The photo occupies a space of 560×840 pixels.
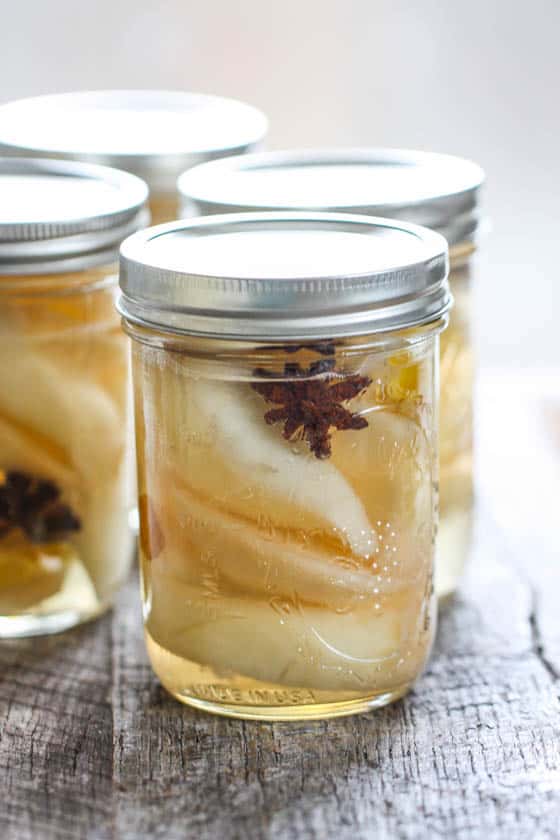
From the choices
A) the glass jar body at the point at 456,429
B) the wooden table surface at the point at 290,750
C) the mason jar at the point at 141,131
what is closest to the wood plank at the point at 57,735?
the wooden table surface at the point at 290,750

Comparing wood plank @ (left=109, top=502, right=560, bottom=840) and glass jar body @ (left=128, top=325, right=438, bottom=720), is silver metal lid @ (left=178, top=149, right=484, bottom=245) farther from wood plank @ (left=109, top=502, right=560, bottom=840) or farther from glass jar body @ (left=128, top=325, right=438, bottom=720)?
wood plank @ (left=109, top=502, right=560, bottom=840)

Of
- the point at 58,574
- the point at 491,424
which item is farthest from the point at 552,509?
the point at 58,574

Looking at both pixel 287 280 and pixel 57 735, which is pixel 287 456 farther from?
pixel 57 735

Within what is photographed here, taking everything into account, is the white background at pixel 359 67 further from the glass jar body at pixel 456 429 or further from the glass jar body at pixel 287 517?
the glass jar body at pixel 287 517

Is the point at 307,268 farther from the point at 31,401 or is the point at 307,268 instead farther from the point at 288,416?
the point at 31,401

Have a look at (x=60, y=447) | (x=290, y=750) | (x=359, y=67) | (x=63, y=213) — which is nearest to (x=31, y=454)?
(x=60, y=447)

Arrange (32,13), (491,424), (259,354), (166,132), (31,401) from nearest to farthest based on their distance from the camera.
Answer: (259,354) < (31,401) < (166,132) < (491,424) < (32,13)
